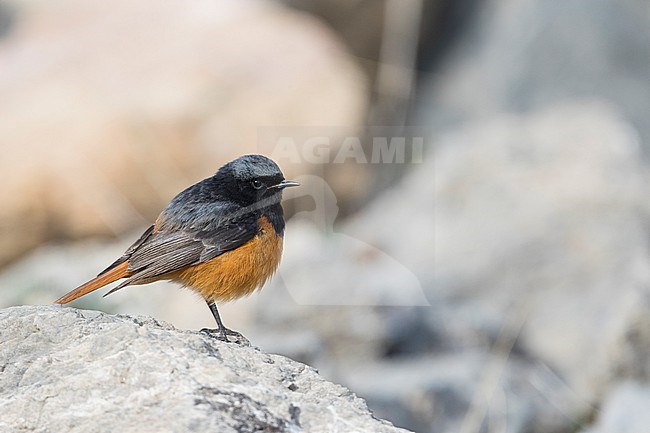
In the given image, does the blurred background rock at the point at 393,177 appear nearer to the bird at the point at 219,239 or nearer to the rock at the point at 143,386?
the bird at the point at 219,239

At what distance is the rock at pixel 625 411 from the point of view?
20.1 ft

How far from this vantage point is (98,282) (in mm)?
4605

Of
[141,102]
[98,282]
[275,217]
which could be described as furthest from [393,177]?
[98,282]

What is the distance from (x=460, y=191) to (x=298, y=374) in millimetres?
6670

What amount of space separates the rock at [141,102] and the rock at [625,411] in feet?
17.0

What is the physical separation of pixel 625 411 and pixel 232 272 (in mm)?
2923

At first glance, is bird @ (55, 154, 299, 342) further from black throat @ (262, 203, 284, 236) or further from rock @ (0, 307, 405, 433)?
rock @ (0, 307, 405, 433)

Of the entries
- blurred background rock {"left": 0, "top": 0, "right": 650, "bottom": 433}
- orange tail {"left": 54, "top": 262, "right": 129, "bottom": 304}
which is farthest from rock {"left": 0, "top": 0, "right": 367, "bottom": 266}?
orange tail {"left": 54, "top": 262, "right": 129, "bottom": 304}

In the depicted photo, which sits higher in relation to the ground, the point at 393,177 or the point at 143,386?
the point at 143,386

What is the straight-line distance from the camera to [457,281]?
9.07m
